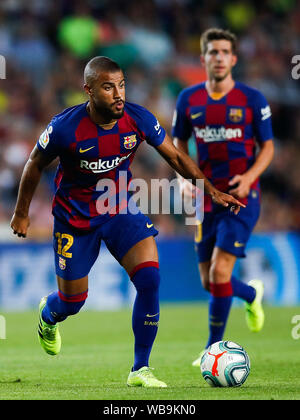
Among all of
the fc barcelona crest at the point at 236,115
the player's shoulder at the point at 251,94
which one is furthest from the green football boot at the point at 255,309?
the player's shoulder at the point at 251,94

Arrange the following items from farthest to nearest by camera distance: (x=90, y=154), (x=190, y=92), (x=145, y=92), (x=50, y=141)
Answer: (x=145, y=92), (x=190, y=92), (x=90, y=154), (x=50, y=141)

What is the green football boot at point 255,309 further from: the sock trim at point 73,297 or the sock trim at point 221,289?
the sock trim at point 73,297

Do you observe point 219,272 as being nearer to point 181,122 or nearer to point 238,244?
point 238,244

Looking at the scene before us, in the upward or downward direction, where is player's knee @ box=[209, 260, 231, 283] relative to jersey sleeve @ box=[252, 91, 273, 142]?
downward

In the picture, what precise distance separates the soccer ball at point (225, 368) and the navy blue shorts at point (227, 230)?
6.45ft

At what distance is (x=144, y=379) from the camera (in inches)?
247

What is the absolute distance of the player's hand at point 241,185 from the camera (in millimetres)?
7609

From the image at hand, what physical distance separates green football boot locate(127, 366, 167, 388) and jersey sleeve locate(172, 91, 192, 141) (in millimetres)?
2838

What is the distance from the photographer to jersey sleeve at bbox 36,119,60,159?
6.35 m

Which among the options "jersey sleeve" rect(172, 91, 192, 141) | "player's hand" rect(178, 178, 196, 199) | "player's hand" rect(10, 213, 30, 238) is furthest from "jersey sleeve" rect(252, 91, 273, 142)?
"player's hand" rect(10, 213, 30, 238)

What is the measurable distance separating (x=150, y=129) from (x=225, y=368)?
1.82 m

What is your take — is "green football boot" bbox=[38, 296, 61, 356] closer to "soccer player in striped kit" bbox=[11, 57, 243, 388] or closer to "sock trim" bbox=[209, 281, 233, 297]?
"soccer player in striped kit" bbox=[11, 57, 243, 388]

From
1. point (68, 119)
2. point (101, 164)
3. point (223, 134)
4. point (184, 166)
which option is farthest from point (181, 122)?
point (68, 119)
